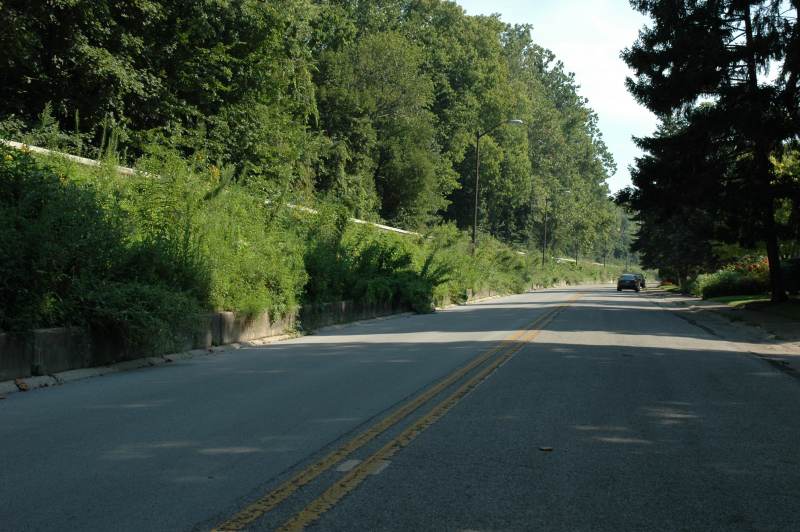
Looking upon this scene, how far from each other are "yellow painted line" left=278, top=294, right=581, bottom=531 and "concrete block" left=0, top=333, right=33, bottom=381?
551 cm

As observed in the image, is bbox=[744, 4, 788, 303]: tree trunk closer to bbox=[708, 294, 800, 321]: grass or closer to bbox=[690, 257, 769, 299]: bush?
bbox=[708, 294, 800, 321]: grass

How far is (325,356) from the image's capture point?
49.5 ft

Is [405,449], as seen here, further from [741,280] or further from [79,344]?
[741,280]

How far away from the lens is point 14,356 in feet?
34.6

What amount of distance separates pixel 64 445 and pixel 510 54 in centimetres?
11594

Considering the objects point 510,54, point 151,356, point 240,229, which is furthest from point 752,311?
point 510,54

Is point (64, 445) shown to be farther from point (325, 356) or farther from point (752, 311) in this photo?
point (752, 311)

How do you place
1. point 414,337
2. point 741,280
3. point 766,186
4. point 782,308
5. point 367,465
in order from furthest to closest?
point 741,280 < point 766,186 < point 782,308 < point 414,337 < point 367,465

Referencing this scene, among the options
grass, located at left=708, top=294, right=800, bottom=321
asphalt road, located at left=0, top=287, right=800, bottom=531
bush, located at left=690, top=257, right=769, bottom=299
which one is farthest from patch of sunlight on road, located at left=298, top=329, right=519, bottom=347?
bush, located at left=690, top=257, right=769, bottom=299

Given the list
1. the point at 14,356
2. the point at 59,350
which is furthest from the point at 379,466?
the point at 59,350

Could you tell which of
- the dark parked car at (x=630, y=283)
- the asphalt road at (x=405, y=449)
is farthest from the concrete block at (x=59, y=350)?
the dark parked car at (x=630, y=283)

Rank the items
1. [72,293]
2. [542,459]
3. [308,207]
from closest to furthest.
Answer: [542,459], [72,293], [308,207]

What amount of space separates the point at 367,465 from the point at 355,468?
0.48ft

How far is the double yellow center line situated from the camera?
5.18 metres
